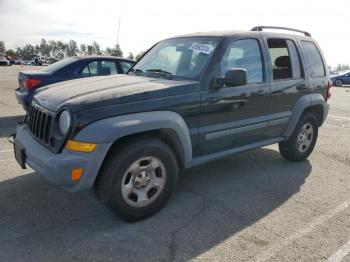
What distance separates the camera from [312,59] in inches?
205

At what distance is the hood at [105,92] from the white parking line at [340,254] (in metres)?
2.05

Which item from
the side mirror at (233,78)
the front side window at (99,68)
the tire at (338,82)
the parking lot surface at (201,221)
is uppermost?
the side mirror at (233,78)

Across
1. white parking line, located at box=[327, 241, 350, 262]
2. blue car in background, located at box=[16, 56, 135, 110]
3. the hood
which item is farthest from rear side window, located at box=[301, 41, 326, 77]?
blue car in background, located at box=[16, 56, 135, 110]

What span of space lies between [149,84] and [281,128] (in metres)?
2.23

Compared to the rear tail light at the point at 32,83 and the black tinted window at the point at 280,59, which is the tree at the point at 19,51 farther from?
the black tinted window at the point at 280,59

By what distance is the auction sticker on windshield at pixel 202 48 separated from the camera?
12.8ft

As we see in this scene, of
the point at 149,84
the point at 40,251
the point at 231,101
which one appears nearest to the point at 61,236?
the point at 40,251

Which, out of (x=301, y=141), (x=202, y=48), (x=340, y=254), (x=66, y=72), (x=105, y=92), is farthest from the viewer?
(x=66, y=72)

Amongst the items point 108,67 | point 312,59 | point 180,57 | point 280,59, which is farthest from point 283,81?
point 108,67

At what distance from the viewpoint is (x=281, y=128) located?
483 centimetres

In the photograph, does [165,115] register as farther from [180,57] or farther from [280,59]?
[280,59]

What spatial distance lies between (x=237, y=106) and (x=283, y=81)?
1.02m

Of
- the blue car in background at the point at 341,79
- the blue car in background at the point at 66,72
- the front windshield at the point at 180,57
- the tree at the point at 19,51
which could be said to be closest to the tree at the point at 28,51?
the tree at the point at 19,51

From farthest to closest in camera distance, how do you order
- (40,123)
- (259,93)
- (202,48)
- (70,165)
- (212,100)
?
(259,93) < (202,48) < (212,100) < (40,123) < (70,165)
